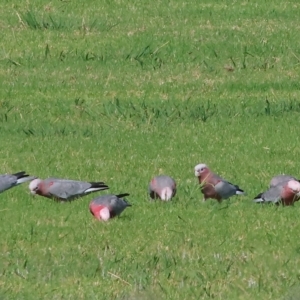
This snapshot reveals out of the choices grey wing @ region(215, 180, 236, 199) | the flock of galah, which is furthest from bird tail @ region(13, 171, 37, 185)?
grey wing @ region(215, 180, 236, 199)

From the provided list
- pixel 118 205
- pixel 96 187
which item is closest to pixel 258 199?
pixel 118 205

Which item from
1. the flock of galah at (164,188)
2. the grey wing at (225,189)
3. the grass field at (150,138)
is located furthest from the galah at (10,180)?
the grey wing at (225,189)

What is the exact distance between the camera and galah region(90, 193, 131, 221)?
8961 mm

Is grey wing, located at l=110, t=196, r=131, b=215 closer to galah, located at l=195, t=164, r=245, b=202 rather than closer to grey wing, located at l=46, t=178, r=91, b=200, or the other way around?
grey wing, located at l=46, t=178, r=91, b=200

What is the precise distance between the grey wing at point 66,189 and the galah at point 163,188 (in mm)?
603

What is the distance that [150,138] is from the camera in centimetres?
1220

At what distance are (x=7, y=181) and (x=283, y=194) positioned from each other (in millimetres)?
2365

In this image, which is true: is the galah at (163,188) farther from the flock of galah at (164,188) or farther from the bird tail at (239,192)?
the bird tail at (239,192)

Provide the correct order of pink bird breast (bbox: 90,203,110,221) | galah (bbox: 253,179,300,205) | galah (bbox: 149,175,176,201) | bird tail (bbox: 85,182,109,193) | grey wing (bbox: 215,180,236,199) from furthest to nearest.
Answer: bird tail (bbox: 85,182,109,193) → grey wing (bbox: 215,180,236,199) → galah (bbox: 149,175,176,201) → galah (bbox: 253,179,300,205) → pink bird breast (bbox: 90,203,110,221)

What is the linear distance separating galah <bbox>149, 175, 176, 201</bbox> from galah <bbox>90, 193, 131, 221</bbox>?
0.46 m

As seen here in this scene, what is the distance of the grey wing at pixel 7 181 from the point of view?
9836 millimetres

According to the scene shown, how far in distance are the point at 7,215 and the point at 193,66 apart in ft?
20.8

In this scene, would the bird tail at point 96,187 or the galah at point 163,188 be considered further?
the bird tail at point 96,187

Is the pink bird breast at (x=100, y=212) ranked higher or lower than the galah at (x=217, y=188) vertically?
higher
